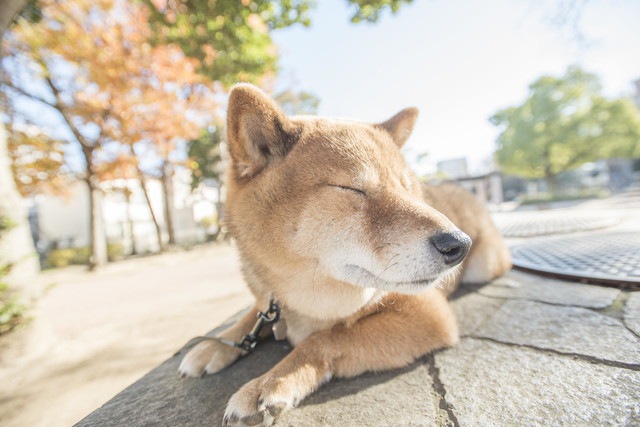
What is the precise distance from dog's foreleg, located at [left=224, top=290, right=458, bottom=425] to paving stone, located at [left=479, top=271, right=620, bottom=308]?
2.96 ft

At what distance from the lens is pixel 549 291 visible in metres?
2.18

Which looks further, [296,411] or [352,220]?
[352,220]

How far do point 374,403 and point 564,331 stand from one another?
1.11 meters

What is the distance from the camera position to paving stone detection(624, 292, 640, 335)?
1.47 meters

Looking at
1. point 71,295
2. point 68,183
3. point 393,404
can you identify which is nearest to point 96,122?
point 68,183

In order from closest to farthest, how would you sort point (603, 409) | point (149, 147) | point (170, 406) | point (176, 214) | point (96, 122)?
1. point (603, 409)
2. point (170, 406)
3. point (96, 122)
4. point (149, 147)
5. point (176, 214)

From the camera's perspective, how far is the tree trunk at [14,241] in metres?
2.87

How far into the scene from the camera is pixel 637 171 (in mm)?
30422

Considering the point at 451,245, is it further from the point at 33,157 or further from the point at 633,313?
the point at 33,157

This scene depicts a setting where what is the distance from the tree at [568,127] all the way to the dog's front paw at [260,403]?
1199 inches

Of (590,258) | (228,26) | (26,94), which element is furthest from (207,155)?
(590,258)

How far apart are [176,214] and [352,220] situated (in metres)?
27.2

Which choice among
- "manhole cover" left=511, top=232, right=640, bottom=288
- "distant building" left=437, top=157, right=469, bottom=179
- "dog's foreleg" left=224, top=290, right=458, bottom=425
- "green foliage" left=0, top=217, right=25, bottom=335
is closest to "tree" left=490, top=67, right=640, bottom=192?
"distant building" left=437, top=157, right=469, bottom=179

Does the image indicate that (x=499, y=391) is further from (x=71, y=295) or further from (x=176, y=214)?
(x=176, y=214)
